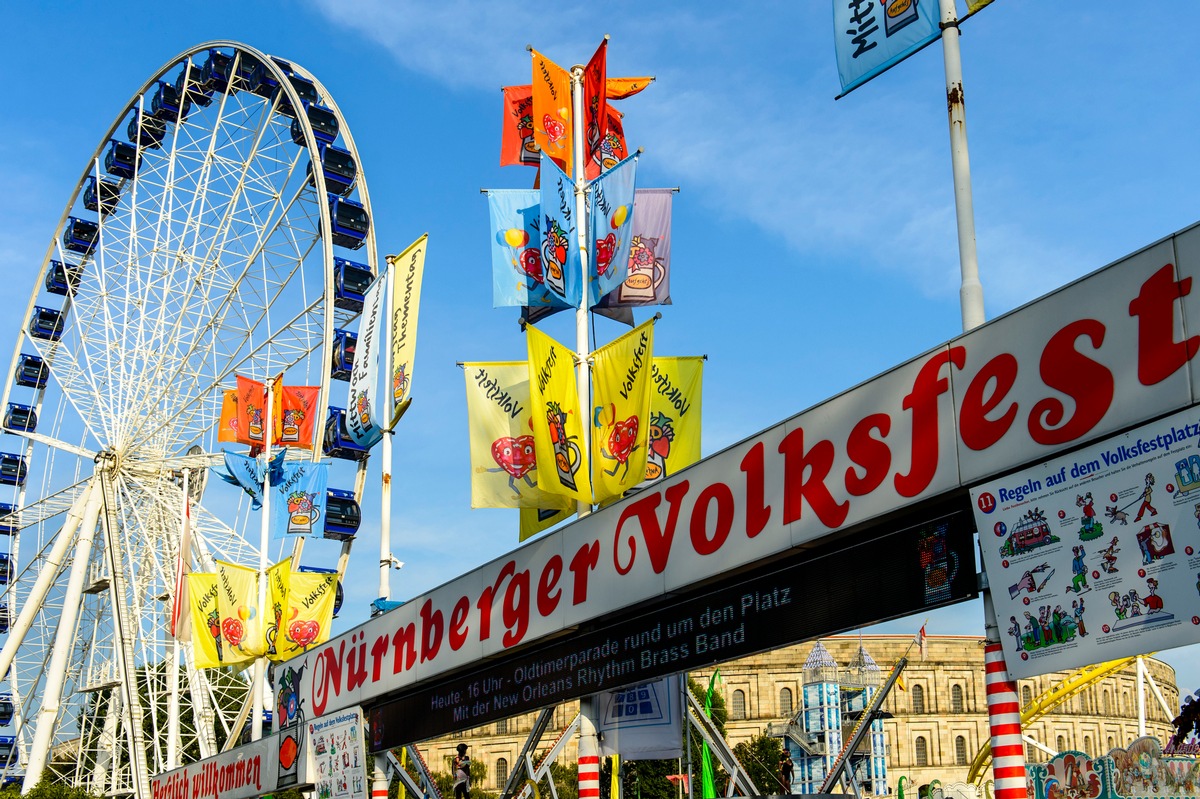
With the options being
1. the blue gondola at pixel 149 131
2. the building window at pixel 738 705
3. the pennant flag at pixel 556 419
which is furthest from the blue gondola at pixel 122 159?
the building window at pixel 738 705

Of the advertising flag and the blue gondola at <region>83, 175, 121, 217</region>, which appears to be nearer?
the advertising flag

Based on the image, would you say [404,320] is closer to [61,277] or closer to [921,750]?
[61,277]

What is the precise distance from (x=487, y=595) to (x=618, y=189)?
18.2 feet

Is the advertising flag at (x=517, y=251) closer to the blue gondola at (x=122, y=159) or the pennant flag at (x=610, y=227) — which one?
the pennant flag at (x=610, y=227)

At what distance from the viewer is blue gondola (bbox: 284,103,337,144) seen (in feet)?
120

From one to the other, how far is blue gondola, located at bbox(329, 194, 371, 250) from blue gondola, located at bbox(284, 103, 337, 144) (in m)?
1.82

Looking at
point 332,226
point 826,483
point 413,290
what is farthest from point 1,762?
point 826,483

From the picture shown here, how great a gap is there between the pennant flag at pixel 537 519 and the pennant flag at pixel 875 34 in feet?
21.0

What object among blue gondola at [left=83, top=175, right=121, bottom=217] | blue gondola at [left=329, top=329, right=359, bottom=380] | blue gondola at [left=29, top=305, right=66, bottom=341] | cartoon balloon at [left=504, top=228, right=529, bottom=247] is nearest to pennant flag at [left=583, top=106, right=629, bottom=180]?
cartoon balloon at [left=504, top=228, right=529, bottom=247]

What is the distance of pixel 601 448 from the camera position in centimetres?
1503

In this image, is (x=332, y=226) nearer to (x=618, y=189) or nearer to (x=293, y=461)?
(x=293, y=461)

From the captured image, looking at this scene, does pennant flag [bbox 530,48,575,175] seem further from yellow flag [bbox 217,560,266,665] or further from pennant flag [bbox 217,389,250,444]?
pennant flag [bbox 217,389,250,444]

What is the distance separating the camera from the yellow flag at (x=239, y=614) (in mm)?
25984

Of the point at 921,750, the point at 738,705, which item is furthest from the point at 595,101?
the point at 738,705
